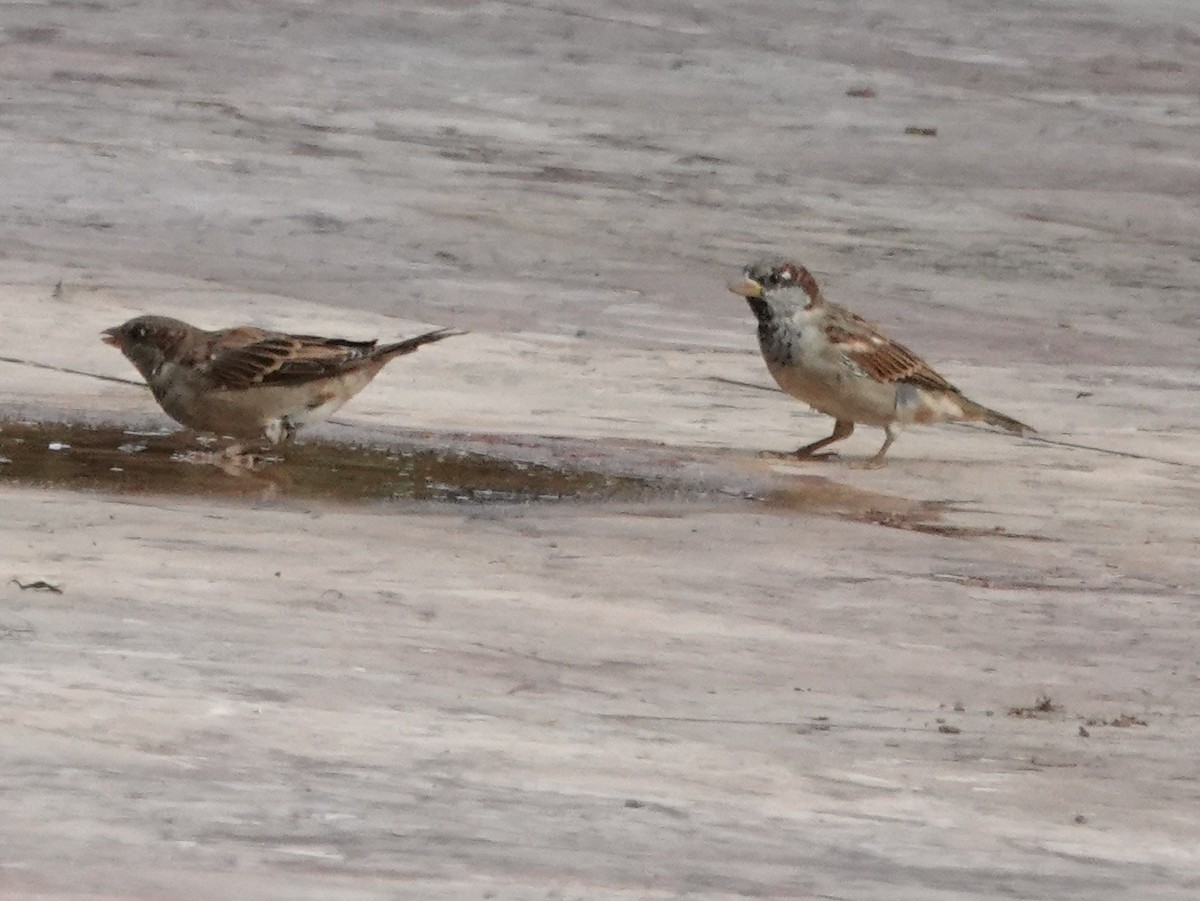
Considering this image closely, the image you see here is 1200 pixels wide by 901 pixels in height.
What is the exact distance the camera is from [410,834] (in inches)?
229

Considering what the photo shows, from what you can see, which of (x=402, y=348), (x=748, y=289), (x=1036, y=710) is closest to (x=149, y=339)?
(x=402, y=348)

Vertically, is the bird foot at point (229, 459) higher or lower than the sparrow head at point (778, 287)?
lower

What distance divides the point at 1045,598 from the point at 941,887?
9.79ft

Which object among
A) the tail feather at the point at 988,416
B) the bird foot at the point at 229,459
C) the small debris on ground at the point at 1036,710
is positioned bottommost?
the small debris on ground at the point at 1036,710

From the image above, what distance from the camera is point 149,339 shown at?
414 inches

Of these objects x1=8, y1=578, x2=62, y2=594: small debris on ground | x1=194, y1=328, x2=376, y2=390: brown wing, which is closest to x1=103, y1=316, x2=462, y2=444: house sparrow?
x1=194, y1=328, x2=376, y2=390: brown wing

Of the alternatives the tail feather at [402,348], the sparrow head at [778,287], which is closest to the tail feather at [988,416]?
the sparrow head at [778,287]

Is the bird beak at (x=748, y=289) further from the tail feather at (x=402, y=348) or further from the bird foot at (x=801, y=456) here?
the tail feather at (x=402, y=348)

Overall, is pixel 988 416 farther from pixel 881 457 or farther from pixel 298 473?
pixel 298 473

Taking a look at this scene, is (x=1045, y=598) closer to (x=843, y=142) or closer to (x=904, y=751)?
(x=904, y=751)

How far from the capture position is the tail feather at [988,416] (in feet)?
36.8

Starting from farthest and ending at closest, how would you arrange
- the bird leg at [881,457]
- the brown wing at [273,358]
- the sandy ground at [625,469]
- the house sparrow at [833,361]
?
the bird leg at [881,457] < the house sparrow at [833,361] < the brown wing at [273,358] < the sandy ground at [625,469]

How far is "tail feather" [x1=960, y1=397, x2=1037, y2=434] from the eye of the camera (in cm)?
1123

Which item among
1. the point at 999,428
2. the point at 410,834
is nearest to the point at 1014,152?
the point at 999,428
